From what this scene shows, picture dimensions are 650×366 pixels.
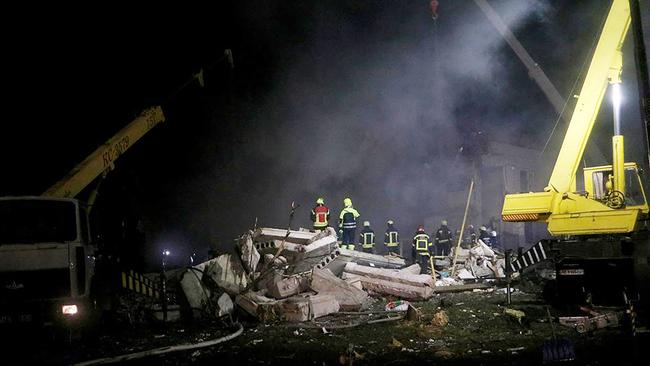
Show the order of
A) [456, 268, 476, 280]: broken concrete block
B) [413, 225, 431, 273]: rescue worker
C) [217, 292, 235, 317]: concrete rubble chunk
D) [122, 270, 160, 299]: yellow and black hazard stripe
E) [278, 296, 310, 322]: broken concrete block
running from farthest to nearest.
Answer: [413, 225, 431, 273]: rescue worker → [456, 268, 476, 280]: broken concrete block → [122, 270, 160, 299]: yellow and black hazard stripe → [217, 292, 235, 317]: concrete rubble chunk → [278, 296, 310, 322]: broken concrete block

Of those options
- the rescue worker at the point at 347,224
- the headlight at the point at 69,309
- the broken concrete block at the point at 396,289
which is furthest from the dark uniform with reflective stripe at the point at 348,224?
the headlight at the point at 69,309

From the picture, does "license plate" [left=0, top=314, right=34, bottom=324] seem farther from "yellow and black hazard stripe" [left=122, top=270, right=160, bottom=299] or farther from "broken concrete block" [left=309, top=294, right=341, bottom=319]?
"broken concrete block" [left=309, top=294, right=341, bottom=319]

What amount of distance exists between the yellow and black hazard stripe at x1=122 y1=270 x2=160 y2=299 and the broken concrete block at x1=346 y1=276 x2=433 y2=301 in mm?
4391

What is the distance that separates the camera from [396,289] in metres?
9.77

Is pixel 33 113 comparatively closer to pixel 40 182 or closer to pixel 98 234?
pixel 40 182

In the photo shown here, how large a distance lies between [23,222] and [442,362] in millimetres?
6233

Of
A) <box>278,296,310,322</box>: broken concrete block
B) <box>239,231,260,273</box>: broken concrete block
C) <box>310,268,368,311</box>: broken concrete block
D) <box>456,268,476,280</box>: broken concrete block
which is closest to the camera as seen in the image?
<box>278,296,310,322</box>: broken concrete block

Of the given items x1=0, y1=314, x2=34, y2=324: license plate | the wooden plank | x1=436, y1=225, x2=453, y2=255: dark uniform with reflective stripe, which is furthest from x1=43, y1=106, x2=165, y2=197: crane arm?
x1=436, y1=225, x2=453, y2=255: dark uniform with reflective stripe

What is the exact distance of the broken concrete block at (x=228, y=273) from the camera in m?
9.03

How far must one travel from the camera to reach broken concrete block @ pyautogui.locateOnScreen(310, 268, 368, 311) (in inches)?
335

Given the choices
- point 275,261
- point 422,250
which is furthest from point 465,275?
point 275,261

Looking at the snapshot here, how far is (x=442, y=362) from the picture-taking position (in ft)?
16.6

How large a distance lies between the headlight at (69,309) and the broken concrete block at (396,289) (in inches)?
224

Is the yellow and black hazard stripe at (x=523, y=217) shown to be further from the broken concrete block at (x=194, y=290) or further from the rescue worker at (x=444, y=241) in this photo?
the rescue worker at (x=444, y=241)
